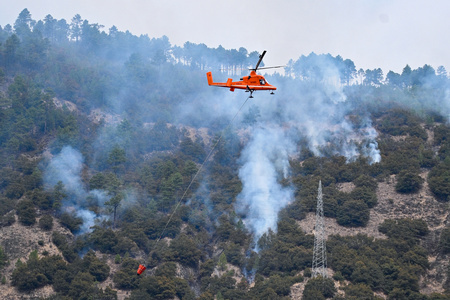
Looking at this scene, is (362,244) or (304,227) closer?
(362,244)

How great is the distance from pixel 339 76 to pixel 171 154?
76.2 m

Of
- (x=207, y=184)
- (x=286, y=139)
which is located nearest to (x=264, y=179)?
(x=207, y=184)

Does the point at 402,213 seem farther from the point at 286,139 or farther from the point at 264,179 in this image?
the point at 286,139

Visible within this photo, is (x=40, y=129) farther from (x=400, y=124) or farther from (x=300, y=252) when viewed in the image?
(x=400, y=124)

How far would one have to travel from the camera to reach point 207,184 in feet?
348

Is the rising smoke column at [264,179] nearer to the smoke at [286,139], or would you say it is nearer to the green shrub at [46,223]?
the smoke at [286,139]

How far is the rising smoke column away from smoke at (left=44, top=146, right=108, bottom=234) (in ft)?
79.4

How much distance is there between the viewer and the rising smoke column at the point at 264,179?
94625 millimetres

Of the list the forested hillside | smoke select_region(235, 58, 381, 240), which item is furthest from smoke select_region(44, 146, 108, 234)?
smoke select_region(235, 58, 381, 240)

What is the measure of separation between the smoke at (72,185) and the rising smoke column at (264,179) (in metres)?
24.2

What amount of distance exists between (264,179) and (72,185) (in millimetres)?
33254

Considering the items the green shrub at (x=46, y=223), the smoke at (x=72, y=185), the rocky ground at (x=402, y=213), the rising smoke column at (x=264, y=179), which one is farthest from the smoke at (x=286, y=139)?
the green shrub at (x=46, y=223)

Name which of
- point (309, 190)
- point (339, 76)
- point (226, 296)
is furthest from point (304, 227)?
point (339, 76)

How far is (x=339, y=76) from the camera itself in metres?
175
